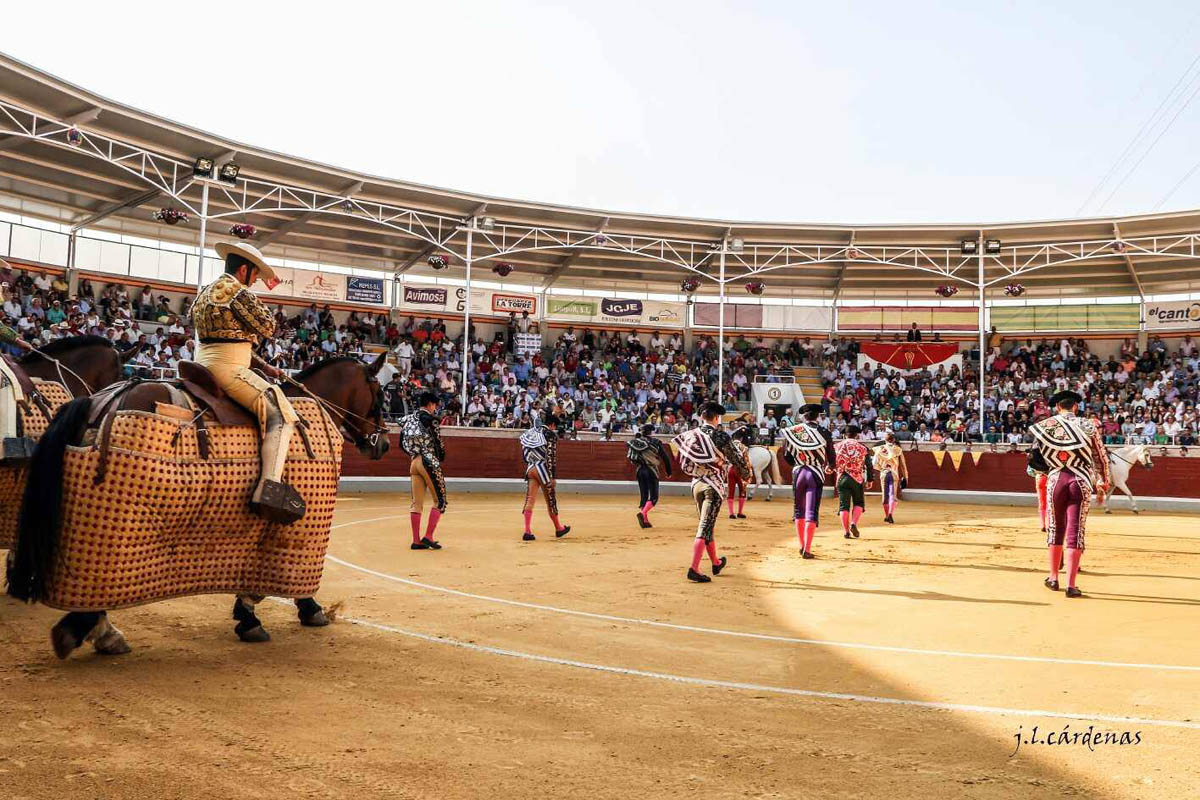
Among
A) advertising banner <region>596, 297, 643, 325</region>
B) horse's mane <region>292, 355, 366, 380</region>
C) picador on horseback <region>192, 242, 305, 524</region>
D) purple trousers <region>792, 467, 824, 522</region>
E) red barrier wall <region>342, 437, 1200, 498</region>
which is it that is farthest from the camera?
advertising banner <region>596, 297, 643, 325</region>

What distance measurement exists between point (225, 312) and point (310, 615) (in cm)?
192

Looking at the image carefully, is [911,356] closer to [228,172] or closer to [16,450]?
[228,172]

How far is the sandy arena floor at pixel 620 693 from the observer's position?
296 centimetres

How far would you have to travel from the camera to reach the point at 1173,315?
27.5 m

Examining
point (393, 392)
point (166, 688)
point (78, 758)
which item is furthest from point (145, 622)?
point (393, 392)

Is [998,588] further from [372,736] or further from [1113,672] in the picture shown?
[372,736]

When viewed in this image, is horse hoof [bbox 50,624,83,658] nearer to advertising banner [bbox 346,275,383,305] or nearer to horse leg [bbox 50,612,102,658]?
horse leg [bbox 50,612,102,658]

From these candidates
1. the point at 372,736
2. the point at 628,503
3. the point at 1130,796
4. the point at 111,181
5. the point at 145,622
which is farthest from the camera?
the point at 111,181

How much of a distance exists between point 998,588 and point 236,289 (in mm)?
6564

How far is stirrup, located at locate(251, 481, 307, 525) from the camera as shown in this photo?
4508 mm

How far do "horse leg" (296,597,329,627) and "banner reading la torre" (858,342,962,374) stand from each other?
2575 cm

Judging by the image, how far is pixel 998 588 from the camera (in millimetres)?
7734

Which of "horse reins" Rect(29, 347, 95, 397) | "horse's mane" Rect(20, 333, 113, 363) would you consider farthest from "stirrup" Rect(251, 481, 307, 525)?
"horse's mane" Rect(20, 333, 113, 363)

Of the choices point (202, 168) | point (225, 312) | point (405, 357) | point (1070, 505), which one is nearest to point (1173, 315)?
point (405, 357)
